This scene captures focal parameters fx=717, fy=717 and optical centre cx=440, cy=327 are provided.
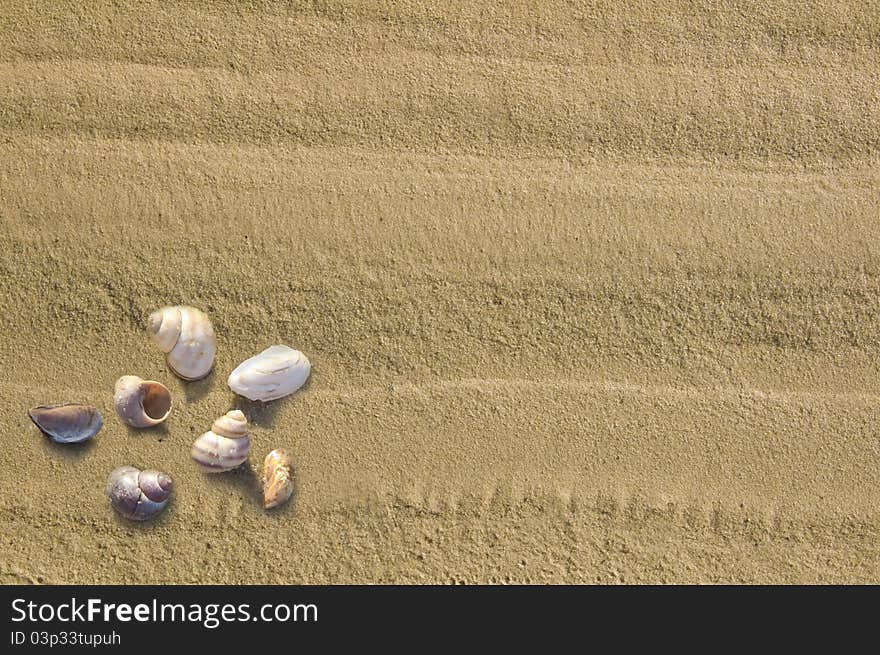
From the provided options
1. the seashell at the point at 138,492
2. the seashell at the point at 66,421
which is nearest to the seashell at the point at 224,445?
the seashell at the point at 138,492

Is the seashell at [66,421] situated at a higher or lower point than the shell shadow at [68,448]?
higher

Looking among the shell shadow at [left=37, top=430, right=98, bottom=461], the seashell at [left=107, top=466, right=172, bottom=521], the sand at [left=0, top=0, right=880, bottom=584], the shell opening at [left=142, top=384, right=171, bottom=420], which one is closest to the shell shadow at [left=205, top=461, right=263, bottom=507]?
the sand at [left=0, top=0, right=880, bottom=584]

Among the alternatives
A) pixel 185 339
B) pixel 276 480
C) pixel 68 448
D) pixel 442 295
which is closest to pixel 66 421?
pixel 68 448

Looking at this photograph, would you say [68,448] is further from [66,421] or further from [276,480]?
[276,480]

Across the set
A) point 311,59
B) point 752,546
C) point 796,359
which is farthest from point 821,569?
point 311,59

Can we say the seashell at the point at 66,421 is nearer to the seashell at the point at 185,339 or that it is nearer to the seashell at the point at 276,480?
the seashell at the point at 185,339

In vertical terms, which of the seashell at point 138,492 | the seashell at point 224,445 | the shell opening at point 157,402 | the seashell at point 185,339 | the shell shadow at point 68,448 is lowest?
the seashell at point 138,492
